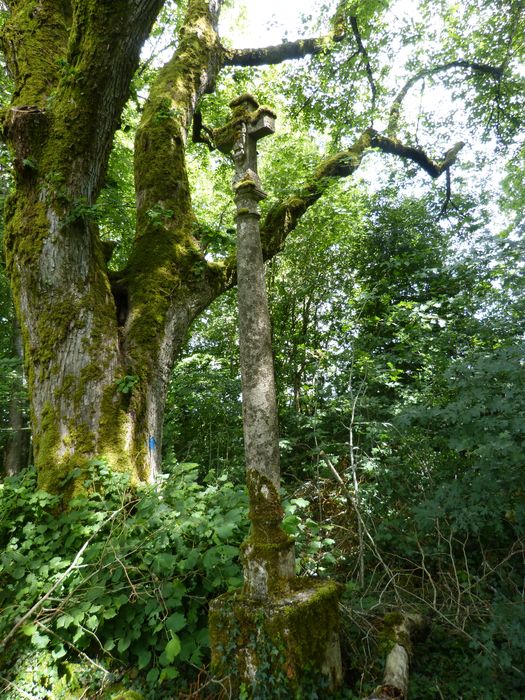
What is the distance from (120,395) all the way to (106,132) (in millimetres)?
2823

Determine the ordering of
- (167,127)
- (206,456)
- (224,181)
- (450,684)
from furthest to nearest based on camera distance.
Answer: (224,181), (206,456), (167,127), (450,684)

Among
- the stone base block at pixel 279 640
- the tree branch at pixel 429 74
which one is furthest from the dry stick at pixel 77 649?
the tree branch at pixel 429 74

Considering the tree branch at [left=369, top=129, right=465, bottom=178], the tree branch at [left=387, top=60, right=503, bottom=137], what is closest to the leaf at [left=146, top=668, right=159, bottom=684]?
the tree branch at [left=369, top=129, right=465, bottom=178]

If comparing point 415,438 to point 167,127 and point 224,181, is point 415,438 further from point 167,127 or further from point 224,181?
point 224,181

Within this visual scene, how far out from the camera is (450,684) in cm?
233

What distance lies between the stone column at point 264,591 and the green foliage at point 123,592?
11.0 inches

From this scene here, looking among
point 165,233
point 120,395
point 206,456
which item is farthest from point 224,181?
point 120,395

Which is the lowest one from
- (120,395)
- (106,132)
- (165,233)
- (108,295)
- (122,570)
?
(122,570)

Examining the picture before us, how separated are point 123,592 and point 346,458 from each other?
12.7ft

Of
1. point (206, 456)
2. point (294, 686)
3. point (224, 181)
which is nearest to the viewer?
A: point (294, 686)

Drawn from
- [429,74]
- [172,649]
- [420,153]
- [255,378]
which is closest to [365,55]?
[429,74]

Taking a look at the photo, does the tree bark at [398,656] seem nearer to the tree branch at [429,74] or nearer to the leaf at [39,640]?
the leaf at [39,640]

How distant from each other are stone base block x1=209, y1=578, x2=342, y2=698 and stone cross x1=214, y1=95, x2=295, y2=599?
0.40 ft

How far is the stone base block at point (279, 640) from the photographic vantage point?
206cm
